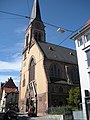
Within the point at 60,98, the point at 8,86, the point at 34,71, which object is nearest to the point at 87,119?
the point at 60,98

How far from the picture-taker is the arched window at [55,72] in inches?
1339

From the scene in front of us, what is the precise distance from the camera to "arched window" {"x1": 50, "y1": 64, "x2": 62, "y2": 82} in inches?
1339

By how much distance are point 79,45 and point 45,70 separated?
1224 cm

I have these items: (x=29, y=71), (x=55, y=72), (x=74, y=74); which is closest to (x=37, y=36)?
(x=29, y=71)

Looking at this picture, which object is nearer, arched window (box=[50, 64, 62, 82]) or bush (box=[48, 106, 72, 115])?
bush (box=[48, 106, 72, 115])

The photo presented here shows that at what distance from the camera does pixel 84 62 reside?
20.8 metres

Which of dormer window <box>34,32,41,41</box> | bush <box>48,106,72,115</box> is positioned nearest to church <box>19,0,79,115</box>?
bush <box>48,106,72,115</box>

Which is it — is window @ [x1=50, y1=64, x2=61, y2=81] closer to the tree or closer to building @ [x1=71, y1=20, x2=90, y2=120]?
the tree

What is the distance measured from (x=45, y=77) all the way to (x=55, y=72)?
425 centimetres

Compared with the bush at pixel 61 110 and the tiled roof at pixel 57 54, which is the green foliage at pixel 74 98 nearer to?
the bush at pixel 61 110

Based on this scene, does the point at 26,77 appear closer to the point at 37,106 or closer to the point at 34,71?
the point at 34,71

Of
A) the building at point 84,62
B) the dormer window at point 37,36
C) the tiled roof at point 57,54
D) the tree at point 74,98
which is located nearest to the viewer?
the building at point 84,62

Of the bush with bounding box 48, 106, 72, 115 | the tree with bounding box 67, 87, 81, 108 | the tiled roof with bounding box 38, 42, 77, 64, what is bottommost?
the bush with bounding box 48, 106, 72, 115

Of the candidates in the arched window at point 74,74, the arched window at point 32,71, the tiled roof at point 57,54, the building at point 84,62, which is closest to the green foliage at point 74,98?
the building at point 84,62
